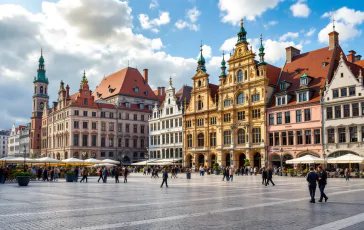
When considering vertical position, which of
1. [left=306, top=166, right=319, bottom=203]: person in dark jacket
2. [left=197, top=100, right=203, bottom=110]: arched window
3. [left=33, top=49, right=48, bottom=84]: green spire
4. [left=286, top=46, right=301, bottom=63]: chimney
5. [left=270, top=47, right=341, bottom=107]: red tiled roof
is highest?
[left=33, top=49, right=48, bottom=84]: green spire

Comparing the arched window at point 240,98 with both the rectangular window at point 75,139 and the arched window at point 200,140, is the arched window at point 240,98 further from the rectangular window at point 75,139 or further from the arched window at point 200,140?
the rectangular window at point 75,139

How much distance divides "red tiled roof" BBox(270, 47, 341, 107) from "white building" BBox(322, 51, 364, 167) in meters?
2.61

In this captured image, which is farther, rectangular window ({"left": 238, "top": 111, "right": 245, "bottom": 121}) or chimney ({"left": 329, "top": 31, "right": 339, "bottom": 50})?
rectangular window ({"left": 238, "top": 111, "right": 245, "bottom": 121})

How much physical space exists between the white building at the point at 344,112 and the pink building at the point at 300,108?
4.43 feet

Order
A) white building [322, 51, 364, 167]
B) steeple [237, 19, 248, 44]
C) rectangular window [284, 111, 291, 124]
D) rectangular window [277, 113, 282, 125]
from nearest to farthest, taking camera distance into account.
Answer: white building [322, 51, 364, 167]
rectangular window [284, 111, 291, 124]
rectangular window [277, 113, 282, 125]
steeple [237, 19, 248, 44]

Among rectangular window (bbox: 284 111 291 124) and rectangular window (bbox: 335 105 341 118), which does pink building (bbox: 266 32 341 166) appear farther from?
rectangular window (bbox: 335 105 341 118)

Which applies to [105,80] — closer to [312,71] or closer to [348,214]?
[312,71]

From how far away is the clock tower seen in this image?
112500 millimetres

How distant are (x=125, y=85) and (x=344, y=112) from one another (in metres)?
54.1

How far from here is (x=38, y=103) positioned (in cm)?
11456

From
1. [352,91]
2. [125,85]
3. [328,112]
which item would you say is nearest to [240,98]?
[328,112]

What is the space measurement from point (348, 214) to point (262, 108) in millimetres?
44918

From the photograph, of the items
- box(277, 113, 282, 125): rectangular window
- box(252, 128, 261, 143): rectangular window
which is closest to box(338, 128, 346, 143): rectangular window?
box(277, 113, 282, 125): rectangular window

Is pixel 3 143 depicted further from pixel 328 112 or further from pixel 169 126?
pixel 328 112
